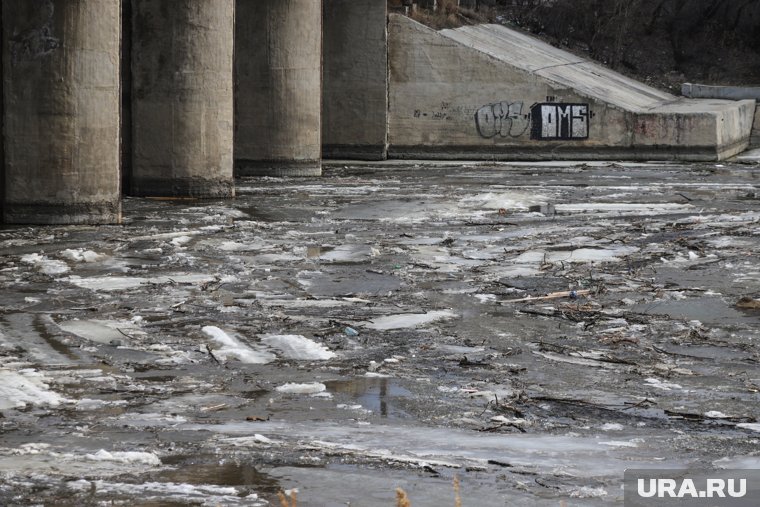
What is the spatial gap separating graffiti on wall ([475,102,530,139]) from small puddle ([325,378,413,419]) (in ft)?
86.1

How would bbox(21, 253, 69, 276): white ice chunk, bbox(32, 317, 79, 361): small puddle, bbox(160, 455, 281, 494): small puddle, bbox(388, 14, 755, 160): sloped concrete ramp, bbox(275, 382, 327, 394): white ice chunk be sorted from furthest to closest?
bbox(388, 14, 755, 160): sloped concrete ramp, bbox(21, 253, 69, 276): white ice chunk, bbox(32, 317, 79, 361): small puddle, bbox(275, 382, 327, 394): white ice chunk, bbox(160, 455, 281, 494): small puddle

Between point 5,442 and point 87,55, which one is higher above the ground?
point 87,55

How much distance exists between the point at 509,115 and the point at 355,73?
4277 mm

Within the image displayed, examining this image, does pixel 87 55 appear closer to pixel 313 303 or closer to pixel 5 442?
pixel 313 303

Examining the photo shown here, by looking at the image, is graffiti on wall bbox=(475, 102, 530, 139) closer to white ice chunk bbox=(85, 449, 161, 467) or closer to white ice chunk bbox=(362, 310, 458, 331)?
white ice chunk bbox=(362, 310, 458, 331)

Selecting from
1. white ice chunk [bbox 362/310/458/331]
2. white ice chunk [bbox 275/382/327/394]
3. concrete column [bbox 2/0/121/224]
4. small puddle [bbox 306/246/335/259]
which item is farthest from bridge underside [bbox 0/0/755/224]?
white ice chunk [bbox 275/382/327/394]

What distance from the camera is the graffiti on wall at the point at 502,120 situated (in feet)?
120

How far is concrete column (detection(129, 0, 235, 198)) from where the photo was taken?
82.7 ft

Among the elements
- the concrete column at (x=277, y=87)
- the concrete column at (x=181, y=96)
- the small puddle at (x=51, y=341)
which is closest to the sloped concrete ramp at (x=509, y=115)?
the concrete column at (x=277, y=87)

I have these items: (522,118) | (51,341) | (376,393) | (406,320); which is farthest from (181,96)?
(376,393)

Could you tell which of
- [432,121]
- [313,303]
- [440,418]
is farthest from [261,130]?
[440,418]

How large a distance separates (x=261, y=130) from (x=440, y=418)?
22242mm

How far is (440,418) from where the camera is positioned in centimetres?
966

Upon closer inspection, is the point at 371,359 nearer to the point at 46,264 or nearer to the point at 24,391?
the point at 24,391
